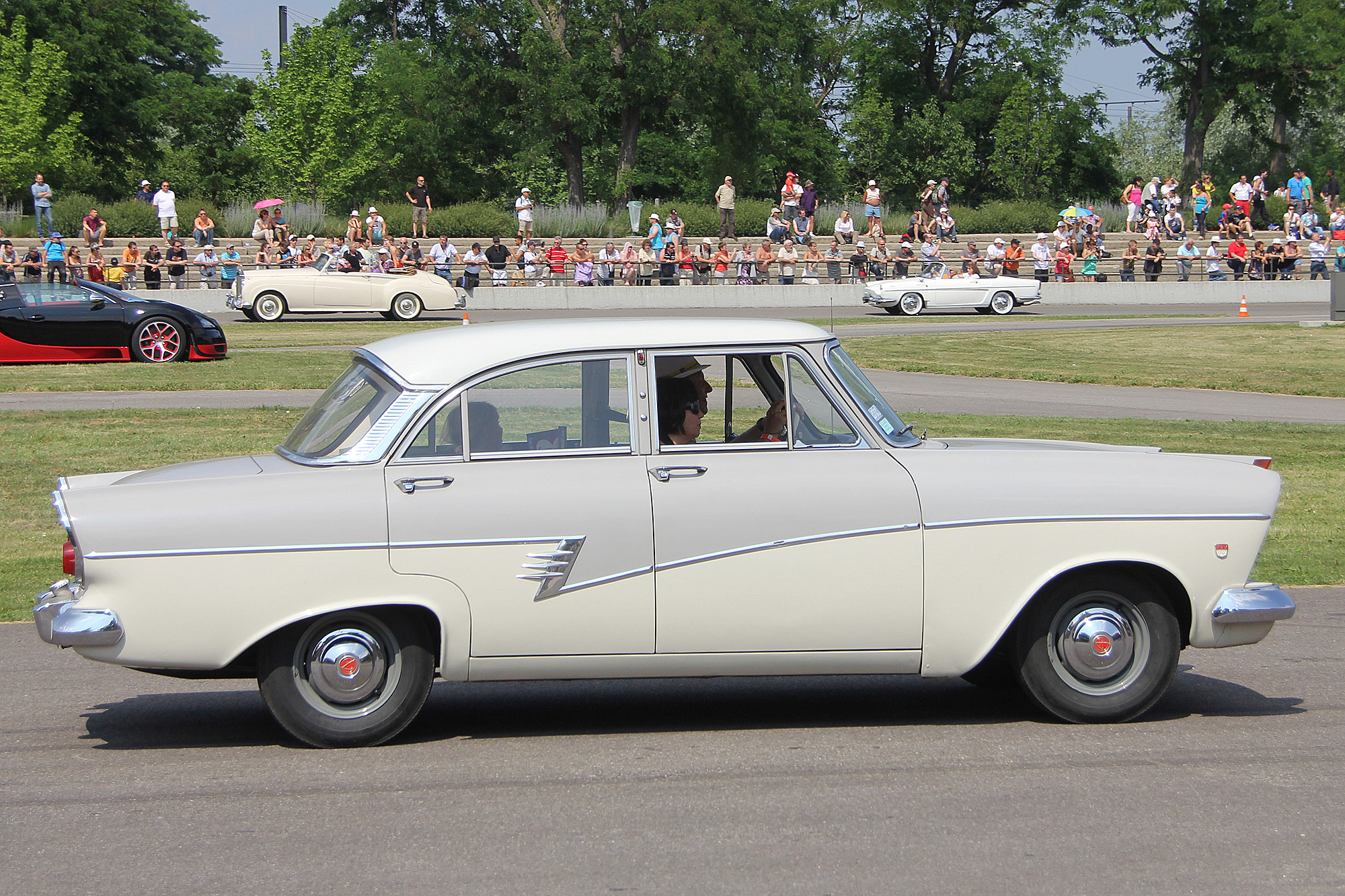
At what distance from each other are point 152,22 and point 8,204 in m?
22.3

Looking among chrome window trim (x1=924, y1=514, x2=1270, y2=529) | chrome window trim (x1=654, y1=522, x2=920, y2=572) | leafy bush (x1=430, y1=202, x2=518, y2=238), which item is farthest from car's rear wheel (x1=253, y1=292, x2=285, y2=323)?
chrome window trim (x1=924, y1=514, x2=1270, y2=529)

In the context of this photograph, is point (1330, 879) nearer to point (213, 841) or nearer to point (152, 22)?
point (213, 841)

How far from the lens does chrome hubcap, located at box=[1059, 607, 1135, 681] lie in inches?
215

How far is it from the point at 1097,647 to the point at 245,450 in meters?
9.40

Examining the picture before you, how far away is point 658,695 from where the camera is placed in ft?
20.4

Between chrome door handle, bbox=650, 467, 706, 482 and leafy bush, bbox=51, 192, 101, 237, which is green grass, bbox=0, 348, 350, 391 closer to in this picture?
chrome door handle, bbox=650, 467, 706, 482

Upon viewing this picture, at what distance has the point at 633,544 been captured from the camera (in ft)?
17.1

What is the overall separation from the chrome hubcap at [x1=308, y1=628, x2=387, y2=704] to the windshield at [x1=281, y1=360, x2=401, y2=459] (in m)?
0.71

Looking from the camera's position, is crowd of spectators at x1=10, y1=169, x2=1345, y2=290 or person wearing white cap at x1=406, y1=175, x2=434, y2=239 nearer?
crowd of spectators at x1=10, y1=169, x2=1345, y2=290

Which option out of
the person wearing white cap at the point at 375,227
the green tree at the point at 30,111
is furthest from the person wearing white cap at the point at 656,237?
the green tree at the point at 30,111

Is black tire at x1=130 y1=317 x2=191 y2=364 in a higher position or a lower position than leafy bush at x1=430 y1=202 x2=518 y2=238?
lower

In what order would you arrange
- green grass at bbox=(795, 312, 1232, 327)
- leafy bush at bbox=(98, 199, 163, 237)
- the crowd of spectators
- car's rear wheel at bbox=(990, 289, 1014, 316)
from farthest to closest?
leafy bush at bbox=(98, 199, 163, 237) < the crowd of spectators < car's rear wheel at bbox=(990, 289, 1014, 316) < green grass at bbox=(795, 312, 1232, 327)

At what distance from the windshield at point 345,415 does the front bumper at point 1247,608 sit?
3.34 metres

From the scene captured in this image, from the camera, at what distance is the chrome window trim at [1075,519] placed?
534 cm
